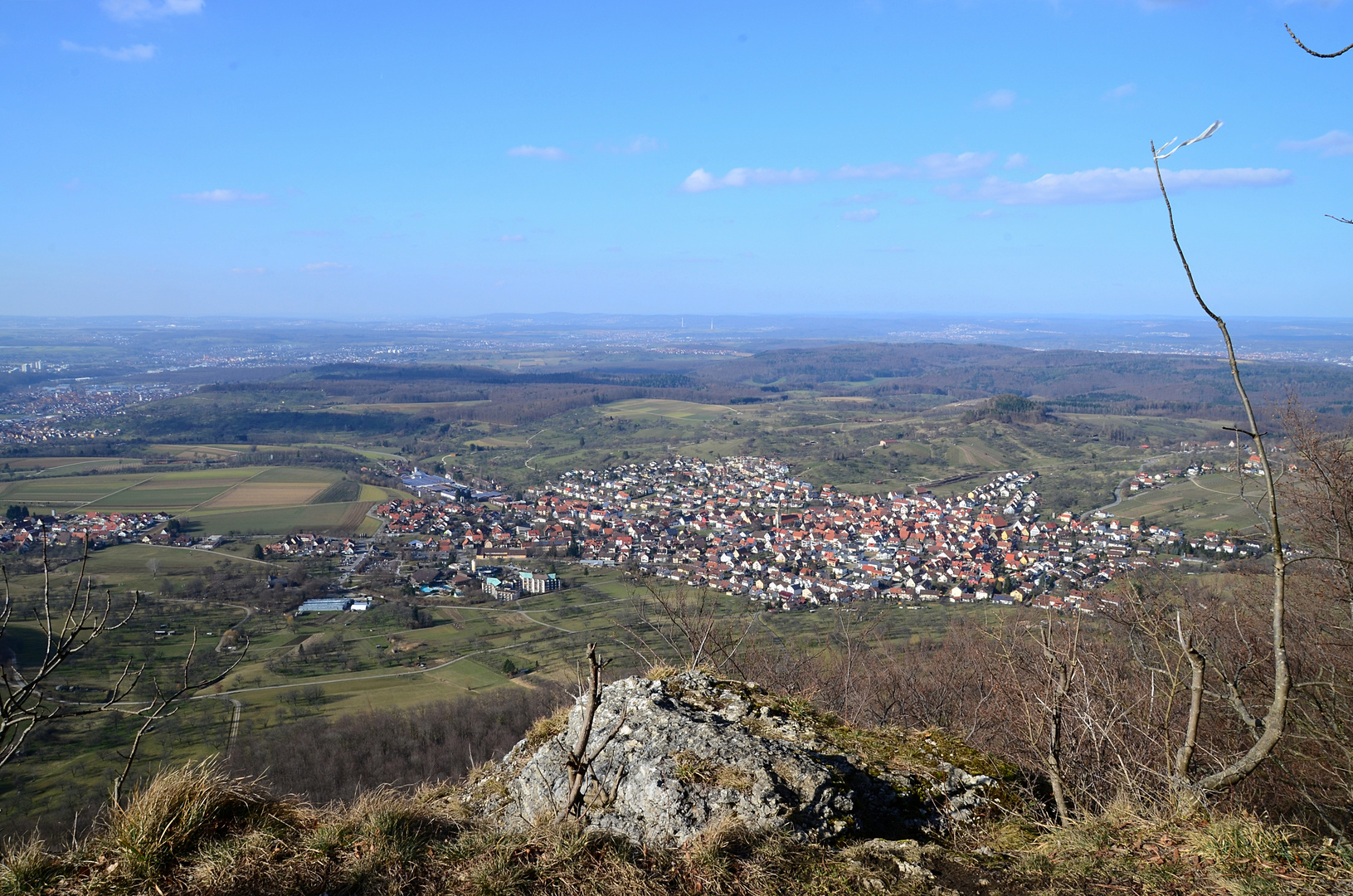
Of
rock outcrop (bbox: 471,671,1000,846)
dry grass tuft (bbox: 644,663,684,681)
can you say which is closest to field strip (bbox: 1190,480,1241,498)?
rock outcrop (bbox: 471,671,1000,846)

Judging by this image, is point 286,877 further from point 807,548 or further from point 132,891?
point 807,548

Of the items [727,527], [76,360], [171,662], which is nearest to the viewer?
[171,662]

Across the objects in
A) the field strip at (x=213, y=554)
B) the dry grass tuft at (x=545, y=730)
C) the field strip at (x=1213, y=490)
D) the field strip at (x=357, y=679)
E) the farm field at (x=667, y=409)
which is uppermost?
the dry grass tuft at (x=545, y=730)

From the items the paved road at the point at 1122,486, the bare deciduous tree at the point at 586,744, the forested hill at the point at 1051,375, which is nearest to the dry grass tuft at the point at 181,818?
the bare deciduous tree at the point at 586,744

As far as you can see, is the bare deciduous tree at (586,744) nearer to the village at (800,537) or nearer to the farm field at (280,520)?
the village at (800,537)

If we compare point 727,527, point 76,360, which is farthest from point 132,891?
point 76,360

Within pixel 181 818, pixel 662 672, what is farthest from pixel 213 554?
pixel 181 818

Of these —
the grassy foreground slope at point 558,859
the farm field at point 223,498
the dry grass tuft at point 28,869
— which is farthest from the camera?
the farm field at point 223,498

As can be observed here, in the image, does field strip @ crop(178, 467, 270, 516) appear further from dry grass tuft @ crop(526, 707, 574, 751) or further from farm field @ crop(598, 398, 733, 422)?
dry grass tuft @ crop(526, 707, 574, 751)
